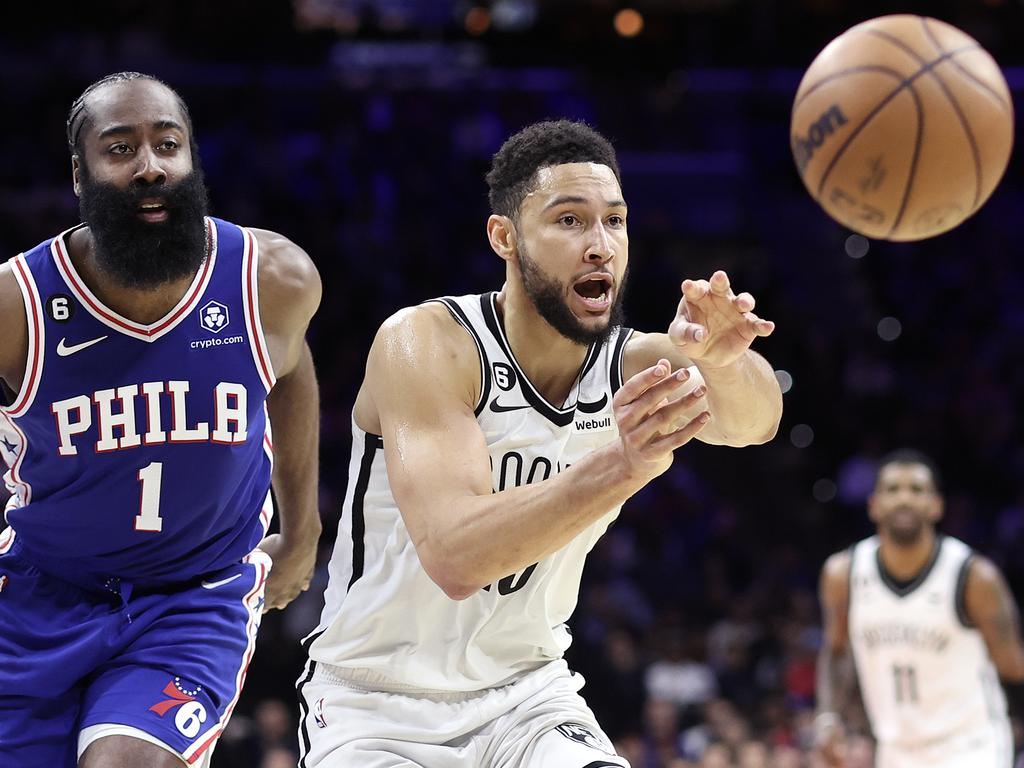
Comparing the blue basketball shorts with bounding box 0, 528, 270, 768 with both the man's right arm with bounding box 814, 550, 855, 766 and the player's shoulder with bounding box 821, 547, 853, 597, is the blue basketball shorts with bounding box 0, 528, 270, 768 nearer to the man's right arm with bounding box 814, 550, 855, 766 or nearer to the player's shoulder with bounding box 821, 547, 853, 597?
the man's right arm with bounding box 814, 550, 855, 766

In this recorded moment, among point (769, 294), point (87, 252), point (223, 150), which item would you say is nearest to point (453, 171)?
point (223, 150)

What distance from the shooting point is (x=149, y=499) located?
336 centimetres

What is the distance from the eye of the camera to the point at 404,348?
327 cm

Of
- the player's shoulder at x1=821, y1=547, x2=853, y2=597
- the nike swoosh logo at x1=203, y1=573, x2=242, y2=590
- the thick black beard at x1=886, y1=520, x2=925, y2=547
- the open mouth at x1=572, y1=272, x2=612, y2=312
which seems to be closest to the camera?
the open mouth at x1=572, y1=272, x2=612, y2=312

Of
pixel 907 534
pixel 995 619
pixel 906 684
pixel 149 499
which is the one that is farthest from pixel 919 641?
pixel 149 499

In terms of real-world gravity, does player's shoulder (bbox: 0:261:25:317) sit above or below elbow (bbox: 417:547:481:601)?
above

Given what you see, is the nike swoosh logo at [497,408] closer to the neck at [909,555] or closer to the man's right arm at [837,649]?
the man's right arm at [837,649]

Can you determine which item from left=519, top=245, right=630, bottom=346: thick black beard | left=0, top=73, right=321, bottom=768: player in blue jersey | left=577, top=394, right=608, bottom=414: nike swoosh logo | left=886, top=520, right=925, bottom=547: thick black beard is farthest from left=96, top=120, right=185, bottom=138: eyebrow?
left=886, top=520, right=925, bottom=547: thick black beard

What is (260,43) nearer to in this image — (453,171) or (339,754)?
(453,171)

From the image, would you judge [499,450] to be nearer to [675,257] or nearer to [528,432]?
[528,432]

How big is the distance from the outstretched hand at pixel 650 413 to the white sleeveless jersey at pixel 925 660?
4215 millimetres

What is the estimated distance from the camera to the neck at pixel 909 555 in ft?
21.9

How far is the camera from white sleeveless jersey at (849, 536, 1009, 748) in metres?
6.41

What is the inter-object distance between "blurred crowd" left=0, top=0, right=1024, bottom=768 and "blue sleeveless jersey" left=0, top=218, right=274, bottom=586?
6721mm
